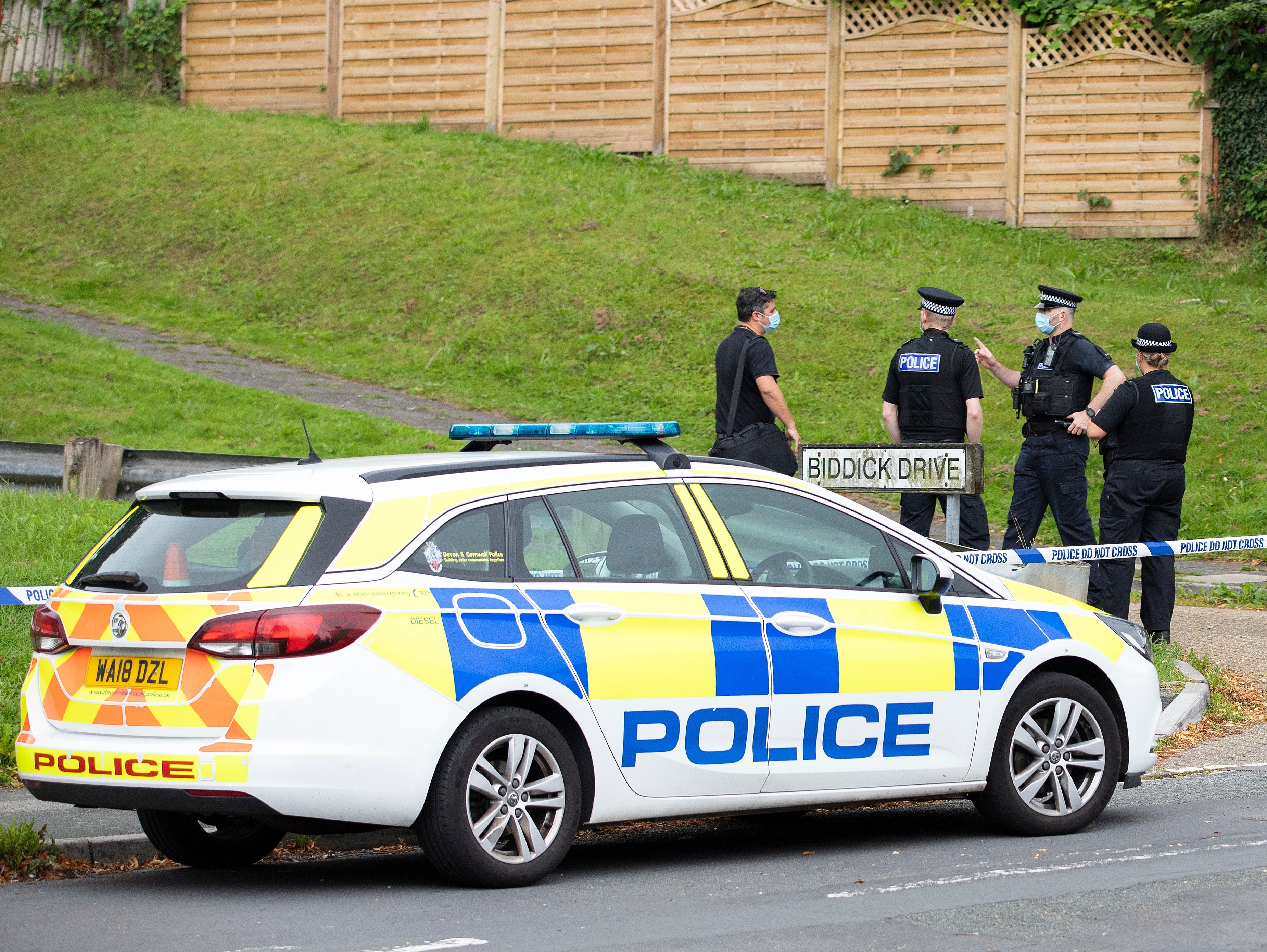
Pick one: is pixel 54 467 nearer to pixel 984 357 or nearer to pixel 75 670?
pixel 984 357

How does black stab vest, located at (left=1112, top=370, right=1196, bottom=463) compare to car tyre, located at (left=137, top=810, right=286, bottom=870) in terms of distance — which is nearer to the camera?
car tyre, located at (left=137, top=810, right=286, bottom=870)

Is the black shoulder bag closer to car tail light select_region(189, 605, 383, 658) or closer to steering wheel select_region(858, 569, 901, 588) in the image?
steering wheel select_region(858, 569, 901, 588)

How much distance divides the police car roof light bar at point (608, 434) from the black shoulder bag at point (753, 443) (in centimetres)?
374

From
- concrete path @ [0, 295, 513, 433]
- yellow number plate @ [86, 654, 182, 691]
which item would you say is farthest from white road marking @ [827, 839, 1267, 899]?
concrete path @ [0, 295, 513, 433]

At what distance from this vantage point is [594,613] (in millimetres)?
5770

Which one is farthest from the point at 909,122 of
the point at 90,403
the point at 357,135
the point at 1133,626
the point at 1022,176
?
the point at 1133,626

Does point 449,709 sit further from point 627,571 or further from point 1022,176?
point 1022,176

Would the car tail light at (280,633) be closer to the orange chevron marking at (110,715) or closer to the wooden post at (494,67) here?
the orange chevron marking at (110,715)

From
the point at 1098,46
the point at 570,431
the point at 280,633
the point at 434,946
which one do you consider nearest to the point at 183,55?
the point at 1098,46

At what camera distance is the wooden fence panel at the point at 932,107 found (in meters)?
22.3

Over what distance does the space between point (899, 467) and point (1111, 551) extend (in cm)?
138

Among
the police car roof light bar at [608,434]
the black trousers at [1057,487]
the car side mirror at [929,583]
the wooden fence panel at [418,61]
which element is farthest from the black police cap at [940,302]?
the wooden fence panel at [418,61]

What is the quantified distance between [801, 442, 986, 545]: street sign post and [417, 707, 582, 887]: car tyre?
15.5 feet

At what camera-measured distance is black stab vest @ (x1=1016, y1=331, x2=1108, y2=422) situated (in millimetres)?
11094
